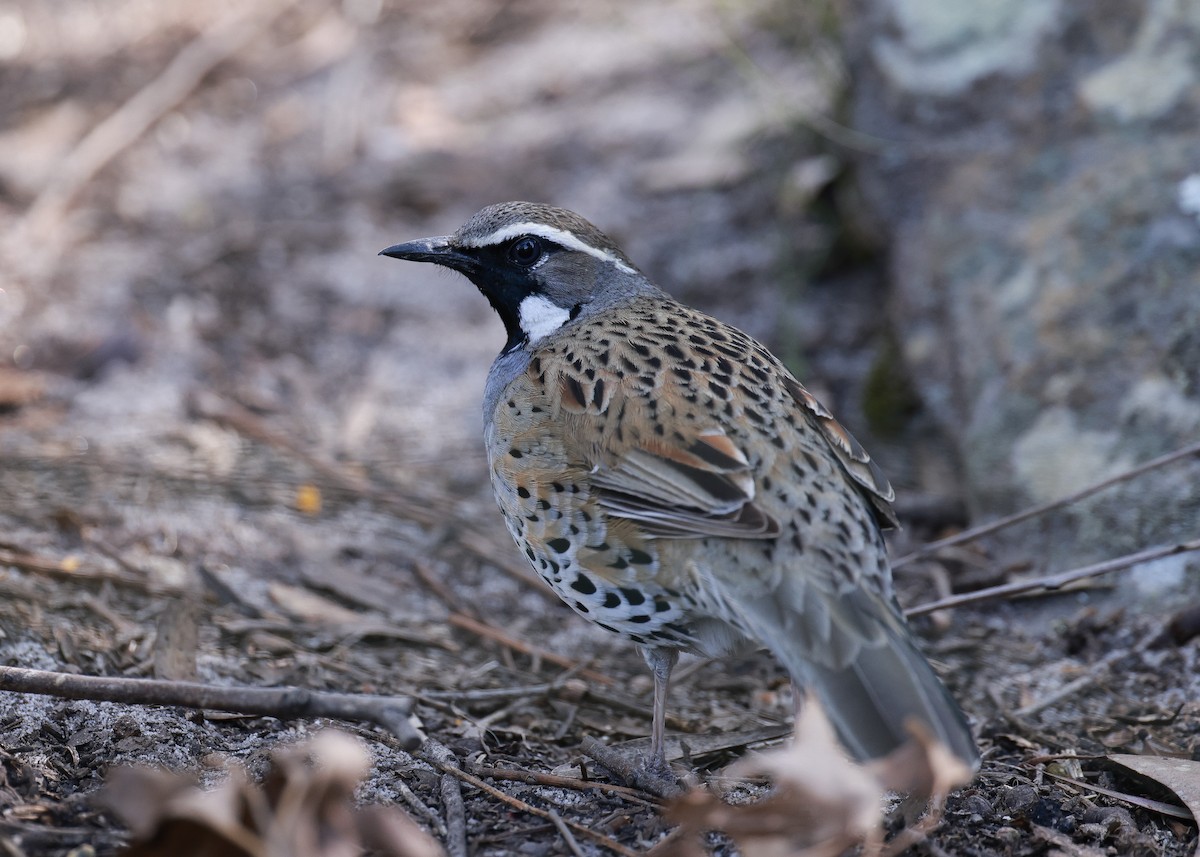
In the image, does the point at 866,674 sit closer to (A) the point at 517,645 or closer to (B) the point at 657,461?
(B) the point at 657,461

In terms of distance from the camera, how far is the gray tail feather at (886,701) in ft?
10.7

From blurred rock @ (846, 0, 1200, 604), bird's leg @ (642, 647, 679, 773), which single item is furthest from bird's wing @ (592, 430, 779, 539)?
blurred rock @ (846, 0, 1200, 604)

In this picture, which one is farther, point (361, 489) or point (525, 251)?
point (361, 489)

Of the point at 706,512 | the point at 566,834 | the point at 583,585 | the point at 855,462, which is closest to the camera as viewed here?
the point at 566,834

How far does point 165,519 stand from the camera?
19.3ft

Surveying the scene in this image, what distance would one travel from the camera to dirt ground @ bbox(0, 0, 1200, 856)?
13.2 feet

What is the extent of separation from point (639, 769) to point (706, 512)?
0.88 m

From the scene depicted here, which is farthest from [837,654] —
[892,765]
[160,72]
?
[160,72]

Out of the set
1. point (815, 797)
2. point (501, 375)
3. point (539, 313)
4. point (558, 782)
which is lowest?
point (815, 797)

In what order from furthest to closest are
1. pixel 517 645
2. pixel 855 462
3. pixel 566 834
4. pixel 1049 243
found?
pixel 1049 243
pixel 517 645
pixel 855 462
pixel 566 834

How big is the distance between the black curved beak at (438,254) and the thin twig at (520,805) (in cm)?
210

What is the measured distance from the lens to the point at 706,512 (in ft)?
12.4

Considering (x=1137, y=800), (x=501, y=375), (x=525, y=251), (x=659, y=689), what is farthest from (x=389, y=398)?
(x=1137, y=800)

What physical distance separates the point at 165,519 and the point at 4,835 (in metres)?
2.94
